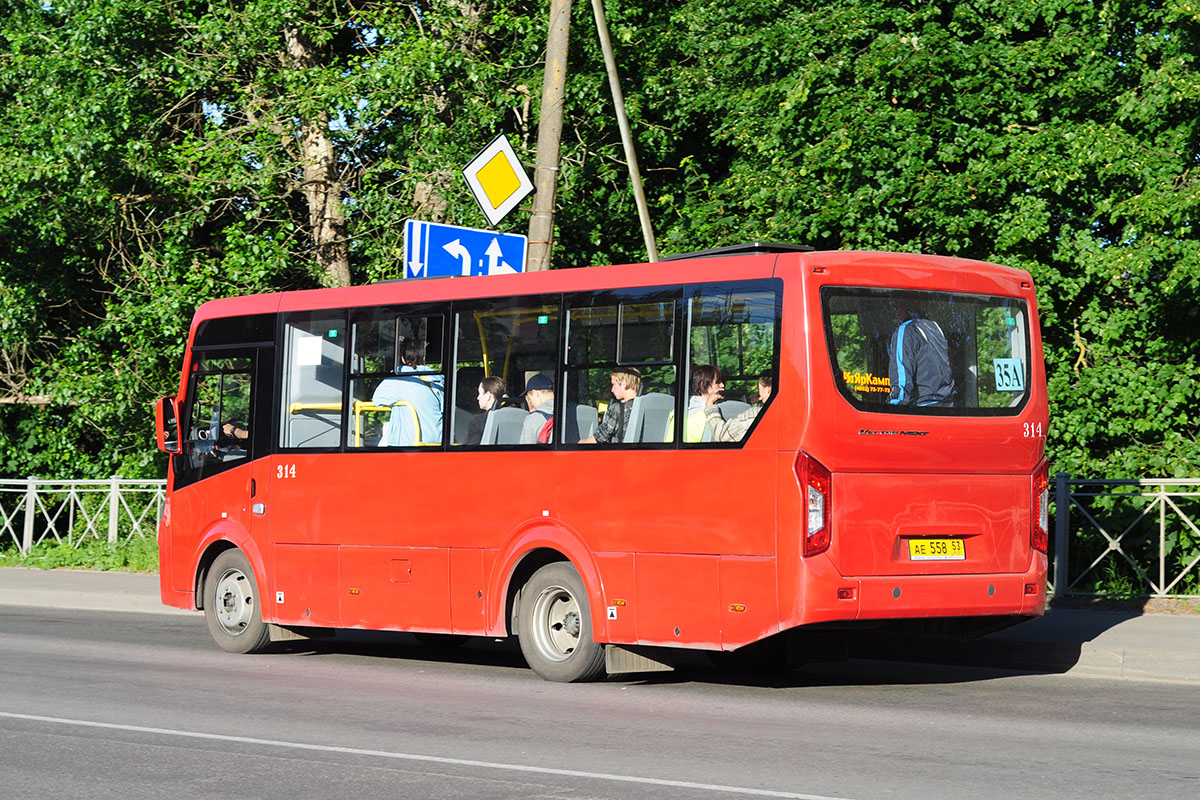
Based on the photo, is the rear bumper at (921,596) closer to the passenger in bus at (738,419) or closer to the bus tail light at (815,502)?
the bus tail light at (815,502)

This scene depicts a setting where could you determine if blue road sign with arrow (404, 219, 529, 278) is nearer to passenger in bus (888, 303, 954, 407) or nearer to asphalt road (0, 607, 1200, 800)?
asphalt road (0, 607, 1200, 800)

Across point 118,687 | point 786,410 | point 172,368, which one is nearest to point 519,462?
point 786,410

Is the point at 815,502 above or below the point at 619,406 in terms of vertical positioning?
below

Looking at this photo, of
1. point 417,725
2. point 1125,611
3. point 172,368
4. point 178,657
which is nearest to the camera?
point 417,725

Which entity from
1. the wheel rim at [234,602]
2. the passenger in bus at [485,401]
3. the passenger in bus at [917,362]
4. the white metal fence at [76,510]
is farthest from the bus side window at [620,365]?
the white metal fence at [76,510]

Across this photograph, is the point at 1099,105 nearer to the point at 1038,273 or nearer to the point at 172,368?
the point at 1038,273

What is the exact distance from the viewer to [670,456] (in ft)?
37.6

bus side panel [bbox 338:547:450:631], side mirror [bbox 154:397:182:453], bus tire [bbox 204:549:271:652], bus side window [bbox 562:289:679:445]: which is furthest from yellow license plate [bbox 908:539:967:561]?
side mirror [bbox 154:397:182:453]

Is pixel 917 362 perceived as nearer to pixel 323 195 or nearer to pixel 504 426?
pixel 504 426

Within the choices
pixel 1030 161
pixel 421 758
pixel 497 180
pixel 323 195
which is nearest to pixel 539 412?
pixel 421 758

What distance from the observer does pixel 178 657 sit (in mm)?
14047

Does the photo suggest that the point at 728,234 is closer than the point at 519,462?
No

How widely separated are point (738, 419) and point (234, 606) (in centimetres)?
582

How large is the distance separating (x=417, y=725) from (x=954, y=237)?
39.7 ft
